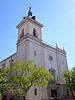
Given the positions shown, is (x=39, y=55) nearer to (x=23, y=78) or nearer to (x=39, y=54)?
(x=39, y=54)

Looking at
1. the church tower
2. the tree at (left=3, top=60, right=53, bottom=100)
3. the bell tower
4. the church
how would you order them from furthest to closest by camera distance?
the bell tower → the church tower → the church → the tree at (left=3, top=60, right=53, bottom=100)

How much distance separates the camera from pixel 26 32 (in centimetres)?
3150

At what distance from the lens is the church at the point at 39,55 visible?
91.5 feet

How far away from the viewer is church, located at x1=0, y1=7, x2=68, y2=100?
2790cm

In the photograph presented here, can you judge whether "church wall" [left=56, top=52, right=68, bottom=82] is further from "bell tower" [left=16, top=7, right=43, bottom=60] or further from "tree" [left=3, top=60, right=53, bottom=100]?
"tree" [left=3, top=60, right=53, bottom=100]

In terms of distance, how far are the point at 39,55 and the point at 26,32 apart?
19.4 feet

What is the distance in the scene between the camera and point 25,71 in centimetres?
2252

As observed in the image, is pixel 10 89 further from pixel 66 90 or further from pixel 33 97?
pixel 66 90

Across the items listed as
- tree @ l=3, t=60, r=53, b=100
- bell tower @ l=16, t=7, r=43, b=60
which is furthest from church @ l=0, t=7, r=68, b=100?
tree @ l=3, t=60, r=53, b=100

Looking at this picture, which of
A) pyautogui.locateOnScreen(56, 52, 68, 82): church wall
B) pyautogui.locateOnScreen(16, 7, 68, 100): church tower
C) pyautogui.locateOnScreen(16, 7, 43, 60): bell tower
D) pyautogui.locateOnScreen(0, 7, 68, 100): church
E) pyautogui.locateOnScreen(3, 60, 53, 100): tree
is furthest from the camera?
pyautogui.locateOnScreen(56, 52, 68, 82): church wall

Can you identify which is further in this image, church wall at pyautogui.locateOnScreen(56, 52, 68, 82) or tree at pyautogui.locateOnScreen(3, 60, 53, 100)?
church wall at pyautogui.locateOnScreen(56, 52, 68, 82)

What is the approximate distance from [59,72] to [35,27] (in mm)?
12050

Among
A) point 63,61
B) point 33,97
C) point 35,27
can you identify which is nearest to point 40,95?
point 33,97

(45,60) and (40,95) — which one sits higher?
(45,60)
